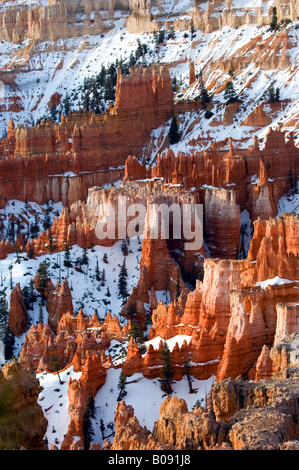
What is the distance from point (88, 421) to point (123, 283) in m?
30.3

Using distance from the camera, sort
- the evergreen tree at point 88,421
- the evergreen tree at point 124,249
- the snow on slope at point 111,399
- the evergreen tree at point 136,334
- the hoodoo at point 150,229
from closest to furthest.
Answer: the hoodoo at point 150,229
the evergreen tree at point 88,421
the snow on slope at point 111,399
the evergreen tree at point 136,334
the evergreen tree at point 124,249

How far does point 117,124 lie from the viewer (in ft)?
424

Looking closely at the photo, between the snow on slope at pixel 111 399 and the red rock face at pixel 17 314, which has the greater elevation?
the red rock face at pixel 17 314

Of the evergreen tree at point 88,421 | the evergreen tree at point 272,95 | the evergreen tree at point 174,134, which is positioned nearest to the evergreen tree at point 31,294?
the evergreen tree at point 88,421

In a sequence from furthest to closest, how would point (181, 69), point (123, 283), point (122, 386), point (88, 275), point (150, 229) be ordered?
point (181, 69) → point (150, 229) → point (88, 275) → point (123, 283) → point (122, 386)

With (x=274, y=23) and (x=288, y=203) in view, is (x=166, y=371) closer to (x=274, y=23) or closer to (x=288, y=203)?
(x=288, y=203)

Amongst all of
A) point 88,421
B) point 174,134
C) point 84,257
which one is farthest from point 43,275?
point 174,134

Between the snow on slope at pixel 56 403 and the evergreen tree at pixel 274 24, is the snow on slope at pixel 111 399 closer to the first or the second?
the snow on slope at pixel 56 403

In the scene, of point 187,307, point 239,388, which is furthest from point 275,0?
point 239,388

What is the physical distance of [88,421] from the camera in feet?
188

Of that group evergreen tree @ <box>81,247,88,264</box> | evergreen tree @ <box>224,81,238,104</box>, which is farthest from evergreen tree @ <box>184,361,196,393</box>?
evergreen tree @ <box>224,81,238,104</box>

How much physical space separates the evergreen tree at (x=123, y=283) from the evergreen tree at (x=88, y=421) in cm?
2572

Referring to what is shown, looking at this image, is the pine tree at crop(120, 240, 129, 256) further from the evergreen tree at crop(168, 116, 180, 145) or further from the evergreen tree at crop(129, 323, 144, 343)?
the evergreen tree at crop(168, 116, 180, 145)

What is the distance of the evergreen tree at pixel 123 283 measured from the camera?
85.7 meters
